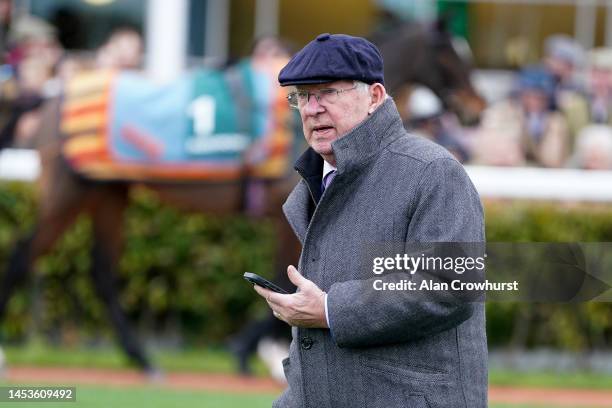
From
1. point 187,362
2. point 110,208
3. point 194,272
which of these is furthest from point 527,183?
point 110,208

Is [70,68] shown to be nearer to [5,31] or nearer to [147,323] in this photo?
[5,31]

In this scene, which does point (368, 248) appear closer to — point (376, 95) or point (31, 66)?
point (376, 95)

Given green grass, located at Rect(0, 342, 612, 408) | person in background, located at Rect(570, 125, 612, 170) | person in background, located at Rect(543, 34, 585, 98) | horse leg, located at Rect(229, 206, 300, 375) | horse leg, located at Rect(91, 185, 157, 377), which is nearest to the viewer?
green grass, located at Rect(0, 342, 612, 408)

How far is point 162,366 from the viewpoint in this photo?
822 centimetres

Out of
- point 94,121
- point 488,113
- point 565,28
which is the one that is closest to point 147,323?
point 94,121

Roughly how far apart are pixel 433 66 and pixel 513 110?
4.09 feet

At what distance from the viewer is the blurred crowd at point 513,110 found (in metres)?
Answer: 8.92

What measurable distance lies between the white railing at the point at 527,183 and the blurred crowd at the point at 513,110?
7.2 inches

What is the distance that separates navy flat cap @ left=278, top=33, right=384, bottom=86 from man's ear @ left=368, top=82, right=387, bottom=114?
3 centimetres

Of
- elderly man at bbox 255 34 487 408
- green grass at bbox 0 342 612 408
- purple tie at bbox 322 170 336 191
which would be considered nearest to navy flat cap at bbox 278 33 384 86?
elderly man at bbox 255 34 487 408

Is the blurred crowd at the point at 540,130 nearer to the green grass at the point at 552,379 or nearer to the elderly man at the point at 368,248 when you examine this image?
the green grass at the point at 552,379

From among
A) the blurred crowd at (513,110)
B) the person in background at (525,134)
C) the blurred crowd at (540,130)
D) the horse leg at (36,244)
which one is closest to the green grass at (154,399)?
the horse leg at (36,244)

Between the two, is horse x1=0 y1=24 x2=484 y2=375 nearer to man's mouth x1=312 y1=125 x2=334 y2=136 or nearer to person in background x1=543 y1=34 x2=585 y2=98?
person in background x1=543 y1=34 x2=585 y2=98

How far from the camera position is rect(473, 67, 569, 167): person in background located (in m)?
9.27
